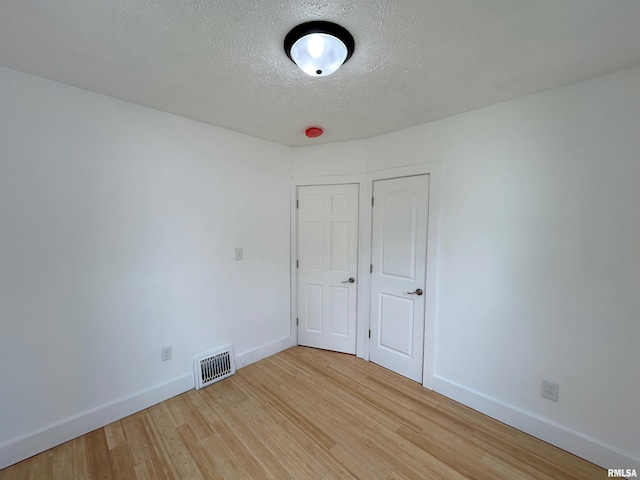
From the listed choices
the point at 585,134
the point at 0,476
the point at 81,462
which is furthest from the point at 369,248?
the point at 0,476

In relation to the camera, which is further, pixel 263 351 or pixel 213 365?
pixel 263 351

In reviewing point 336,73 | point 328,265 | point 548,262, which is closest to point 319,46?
point 336,73

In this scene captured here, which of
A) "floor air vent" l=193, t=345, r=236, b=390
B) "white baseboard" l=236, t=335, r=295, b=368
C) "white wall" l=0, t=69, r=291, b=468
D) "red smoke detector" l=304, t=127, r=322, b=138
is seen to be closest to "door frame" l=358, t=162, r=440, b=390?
"red smoke detector" l=304, t=127, r=322, b=138

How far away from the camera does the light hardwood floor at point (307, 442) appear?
150 cm

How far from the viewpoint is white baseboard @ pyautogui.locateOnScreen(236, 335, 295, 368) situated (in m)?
2.61

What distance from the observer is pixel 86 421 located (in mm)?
1765

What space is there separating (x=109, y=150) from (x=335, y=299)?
2.44 metres

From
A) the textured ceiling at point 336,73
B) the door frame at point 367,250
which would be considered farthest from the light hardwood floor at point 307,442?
the textured ceiling at point 336,73

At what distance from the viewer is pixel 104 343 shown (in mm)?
1847

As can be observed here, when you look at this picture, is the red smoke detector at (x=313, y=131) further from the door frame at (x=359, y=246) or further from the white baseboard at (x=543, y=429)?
the white baseboard at (x=543, y=429)

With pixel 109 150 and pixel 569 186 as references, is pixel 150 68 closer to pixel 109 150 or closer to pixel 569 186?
pixel 109 150

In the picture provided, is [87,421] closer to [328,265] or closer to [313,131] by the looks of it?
[328,265]

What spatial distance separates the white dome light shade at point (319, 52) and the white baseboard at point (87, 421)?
2571 millimetres

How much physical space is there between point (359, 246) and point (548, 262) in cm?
154
